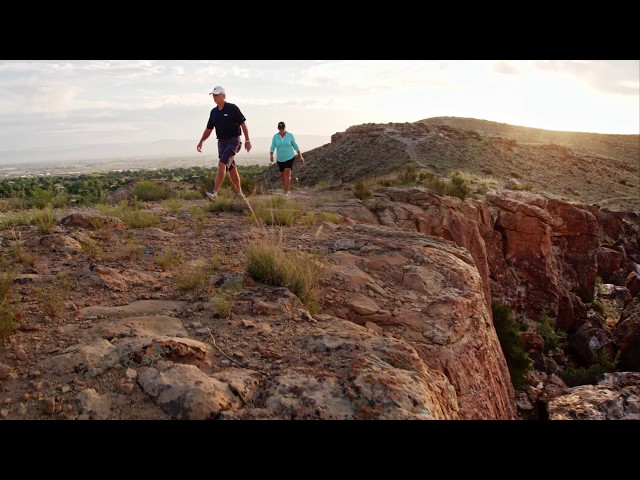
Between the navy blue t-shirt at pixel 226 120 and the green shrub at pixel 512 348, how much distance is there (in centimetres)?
722

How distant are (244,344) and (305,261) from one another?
5.35ft

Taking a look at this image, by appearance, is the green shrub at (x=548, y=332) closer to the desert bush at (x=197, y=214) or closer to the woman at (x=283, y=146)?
the woman at (x=283, y=146)

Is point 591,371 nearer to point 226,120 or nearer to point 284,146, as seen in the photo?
point 284,146

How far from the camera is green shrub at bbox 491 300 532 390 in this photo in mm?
10125

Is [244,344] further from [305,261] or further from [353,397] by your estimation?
[305,261]

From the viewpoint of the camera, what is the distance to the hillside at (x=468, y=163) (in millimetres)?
22391

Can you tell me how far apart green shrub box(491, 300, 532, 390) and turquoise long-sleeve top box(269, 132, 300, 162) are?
622 centimetres

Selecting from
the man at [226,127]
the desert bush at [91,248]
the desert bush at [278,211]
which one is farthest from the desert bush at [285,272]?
the man at [226,127]

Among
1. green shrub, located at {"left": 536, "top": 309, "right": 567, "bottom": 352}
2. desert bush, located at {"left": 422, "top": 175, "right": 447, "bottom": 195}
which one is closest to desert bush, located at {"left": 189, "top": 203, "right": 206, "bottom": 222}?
desert bush, located at {"left": 422, "top": 175, "right": 447, "bottom": 195}

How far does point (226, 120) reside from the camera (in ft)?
25.6

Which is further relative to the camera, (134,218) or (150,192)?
(150,192)

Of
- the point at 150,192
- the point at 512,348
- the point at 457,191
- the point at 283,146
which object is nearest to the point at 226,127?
the point at 283,146

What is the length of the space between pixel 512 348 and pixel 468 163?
1504 centimetres

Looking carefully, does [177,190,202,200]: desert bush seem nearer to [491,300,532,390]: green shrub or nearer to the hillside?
[491,300,532,390]: green shrub
